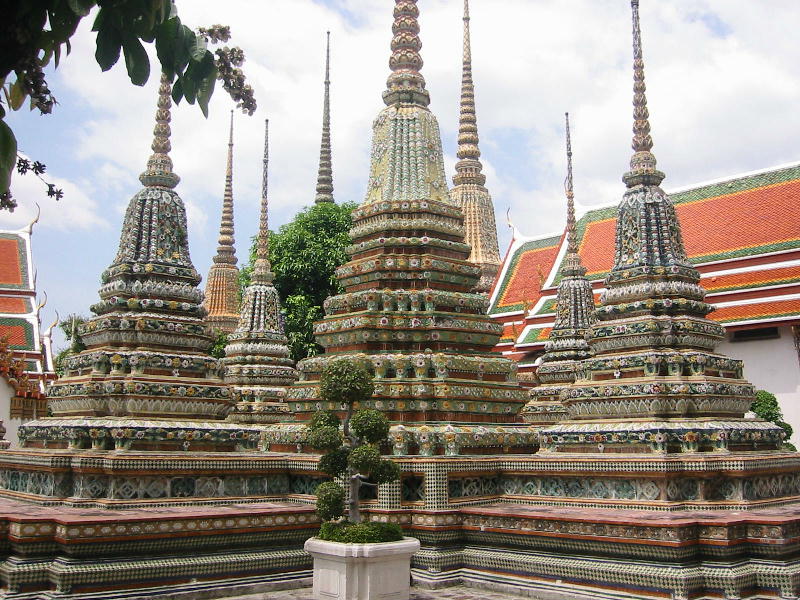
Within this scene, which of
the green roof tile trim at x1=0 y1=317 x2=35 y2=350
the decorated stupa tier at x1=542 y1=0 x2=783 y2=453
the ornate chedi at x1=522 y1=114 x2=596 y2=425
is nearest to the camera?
the decorated stupa tier at x1=542 y1=0 x2=783 y2=453

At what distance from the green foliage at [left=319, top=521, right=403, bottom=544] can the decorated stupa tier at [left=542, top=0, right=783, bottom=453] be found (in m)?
3.36

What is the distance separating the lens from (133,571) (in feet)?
28.6

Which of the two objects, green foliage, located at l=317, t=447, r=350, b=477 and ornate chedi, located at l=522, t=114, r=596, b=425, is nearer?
green foliage, located at l=317, t=447, r=350, b=477

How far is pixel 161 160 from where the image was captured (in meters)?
12.7

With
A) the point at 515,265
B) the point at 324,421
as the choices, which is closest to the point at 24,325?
the point at 515,265

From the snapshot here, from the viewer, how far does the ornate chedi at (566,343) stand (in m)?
16.7

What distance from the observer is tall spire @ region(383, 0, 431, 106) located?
44.6 ft

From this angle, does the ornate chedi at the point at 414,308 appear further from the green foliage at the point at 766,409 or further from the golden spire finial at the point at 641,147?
the green foliage at the point at 766,409

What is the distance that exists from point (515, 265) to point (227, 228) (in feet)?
47.9

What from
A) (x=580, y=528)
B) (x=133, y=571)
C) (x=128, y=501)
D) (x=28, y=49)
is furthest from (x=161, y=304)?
(x=28, y=49)

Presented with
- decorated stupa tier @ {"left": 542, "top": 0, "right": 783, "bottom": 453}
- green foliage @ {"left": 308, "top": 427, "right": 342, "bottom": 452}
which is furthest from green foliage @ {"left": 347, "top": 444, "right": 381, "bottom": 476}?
decorated stupa tier @ {"left": 542, "top": 0, "right": 783, "bottom": 453}

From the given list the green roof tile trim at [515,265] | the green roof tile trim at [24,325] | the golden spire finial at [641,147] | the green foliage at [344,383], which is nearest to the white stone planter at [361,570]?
the green foliage at [344,383]

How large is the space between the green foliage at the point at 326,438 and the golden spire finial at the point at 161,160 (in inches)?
225

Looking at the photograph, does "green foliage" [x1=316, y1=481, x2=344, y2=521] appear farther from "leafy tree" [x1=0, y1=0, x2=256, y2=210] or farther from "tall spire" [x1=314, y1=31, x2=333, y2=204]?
"tall spire" [x1=314, y1=31, x2=333, y2=204]
